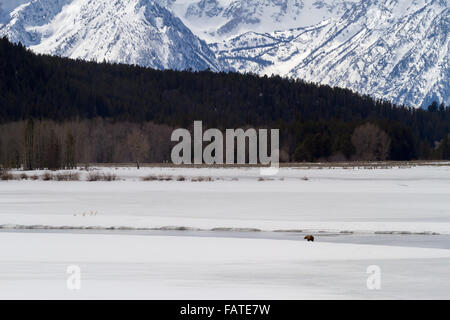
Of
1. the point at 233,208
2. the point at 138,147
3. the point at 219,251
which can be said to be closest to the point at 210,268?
the point at 219,251

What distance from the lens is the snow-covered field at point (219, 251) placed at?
21625mm

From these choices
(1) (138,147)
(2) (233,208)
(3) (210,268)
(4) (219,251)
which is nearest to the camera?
(3) (210,268)

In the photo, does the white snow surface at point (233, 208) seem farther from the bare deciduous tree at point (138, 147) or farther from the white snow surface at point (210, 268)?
the bare deciduous tree at point (138, 147)

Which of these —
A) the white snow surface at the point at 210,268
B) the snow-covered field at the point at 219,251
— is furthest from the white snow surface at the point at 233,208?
the white snow surface at the point at 210,268

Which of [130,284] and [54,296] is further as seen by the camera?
[130,284]

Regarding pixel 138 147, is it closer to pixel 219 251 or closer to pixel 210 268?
Answer: pixel 219 251

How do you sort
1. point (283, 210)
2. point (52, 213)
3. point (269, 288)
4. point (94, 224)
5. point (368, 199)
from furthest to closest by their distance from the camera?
point (368, 199), point (283, 210), point (52, 213), point (94, 224), point (269, 288)

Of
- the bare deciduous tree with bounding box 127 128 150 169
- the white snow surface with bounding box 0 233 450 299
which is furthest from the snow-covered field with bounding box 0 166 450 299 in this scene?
the bare deciduous tree with bounding box 127 128 150 169

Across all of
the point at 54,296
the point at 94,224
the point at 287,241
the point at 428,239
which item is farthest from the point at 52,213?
the point at 54,296

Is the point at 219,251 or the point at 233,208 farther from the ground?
the point at 233,208

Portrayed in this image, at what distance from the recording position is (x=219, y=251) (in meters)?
28.3
